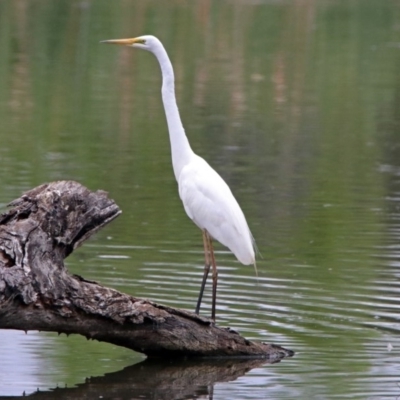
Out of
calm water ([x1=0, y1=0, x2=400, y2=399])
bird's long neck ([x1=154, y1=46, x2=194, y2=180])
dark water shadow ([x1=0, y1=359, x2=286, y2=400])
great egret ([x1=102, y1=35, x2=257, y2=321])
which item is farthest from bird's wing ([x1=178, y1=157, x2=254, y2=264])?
dark water shadow ([x1=0, y1=359, x2=286, y2=400])

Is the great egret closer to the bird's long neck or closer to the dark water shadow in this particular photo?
the bird's long neck

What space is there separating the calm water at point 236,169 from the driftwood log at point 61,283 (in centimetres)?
31

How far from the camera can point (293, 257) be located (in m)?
8.77

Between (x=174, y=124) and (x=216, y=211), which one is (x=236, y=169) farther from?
(x=216, y=211)

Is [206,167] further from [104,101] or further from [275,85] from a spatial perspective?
[275,85]

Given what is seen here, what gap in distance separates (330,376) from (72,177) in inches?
245

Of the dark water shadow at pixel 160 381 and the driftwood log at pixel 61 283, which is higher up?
the driftwood log at pixel 61 283

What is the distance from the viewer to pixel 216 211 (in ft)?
22.6

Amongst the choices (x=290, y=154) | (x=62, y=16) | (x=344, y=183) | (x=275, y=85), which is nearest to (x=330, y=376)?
(x=344, y=183)

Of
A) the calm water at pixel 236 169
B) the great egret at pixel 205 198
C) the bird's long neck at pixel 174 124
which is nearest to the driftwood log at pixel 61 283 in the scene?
the calm water at pixel 236 169

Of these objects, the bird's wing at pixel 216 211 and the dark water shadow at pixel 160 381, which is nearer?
the dark water shadow at pixel 160 381

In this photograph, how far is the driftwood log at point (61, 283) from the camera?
18.5 feet

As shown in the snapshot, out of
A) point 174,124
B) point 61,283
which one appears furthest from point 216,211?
point 61,283

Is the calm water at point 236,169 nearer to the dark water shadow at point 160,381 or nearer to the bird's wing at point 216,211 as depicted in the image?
the dark water shadow at point 160,381
